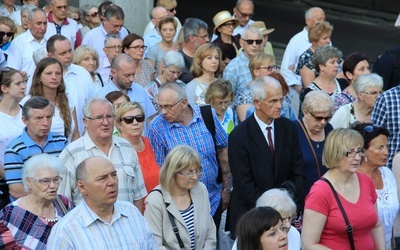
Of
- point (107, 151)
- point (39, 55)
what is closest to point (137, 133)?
point (107, 151)

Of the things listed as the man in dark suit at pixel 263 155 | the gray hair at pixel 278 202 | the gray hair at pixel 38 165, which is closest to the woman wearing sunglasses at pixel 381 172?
the man in dark suit at pixel 263 155

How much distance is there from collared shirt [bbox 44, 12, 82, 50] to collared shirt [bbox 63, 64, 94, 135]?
309cm

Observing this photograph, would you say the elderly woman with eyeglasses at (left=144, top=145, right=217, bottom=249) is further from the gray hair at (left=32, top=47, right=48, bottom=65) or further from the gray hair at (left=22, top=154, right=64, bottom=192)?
the gray hair at (left=32, top=47, right=48, bottom=65)

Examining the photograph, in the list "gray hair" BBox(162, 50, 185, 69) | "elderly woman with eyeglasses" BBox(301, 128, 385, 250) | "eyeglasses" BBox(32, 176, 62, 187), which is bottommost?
"elderly woman with eyeglasses" BBox(301, 128, 385, 250)

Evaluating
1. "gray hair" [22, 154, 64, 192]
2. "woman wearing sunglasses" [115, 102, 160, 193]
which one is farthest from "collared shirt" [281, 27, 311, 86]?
"gray hair" [22, 154, 64, 192]

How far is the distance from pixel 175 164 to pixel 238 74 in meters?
3.98

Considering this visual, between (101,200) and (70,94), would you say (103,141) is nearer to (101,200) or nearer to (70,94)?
(101,200)

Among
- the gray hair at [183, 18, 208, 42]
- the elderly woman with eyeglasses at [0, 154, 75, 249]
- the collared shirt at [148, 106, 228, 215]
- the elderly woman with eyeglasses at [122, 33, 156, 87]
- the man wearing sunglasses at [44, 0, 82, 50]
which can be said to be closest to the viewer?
the elderly woman with eyeglasses at [0, 154, 75, 249]

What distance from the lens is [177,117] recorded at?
380 inches

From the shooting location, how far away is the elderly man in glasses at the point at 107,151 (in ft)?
28.4

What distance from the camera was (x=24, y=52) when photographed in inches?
510

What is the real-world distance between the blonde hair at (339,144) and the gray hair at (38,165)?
206 cm

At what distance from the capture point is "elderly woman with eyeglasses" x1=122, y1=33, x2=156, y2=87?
12.6m

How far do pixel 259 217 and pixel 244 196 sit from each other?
230cm
